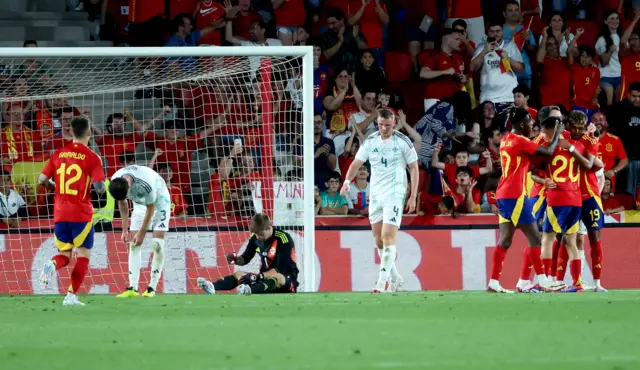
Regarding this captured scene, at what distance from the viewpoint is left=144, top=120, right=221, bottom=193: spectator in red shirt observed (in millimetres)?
14695

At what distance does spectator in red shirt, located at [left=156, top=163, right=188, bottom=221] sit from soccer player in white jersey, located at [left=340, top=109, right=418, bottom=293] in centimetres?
270

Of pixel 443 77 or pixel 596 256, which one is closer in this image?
pixel 596 256

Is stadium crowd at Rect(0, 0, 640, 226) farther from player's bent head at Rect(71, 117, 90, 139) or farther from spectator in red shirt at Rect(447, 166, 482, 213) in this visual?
player's bent head at Rect(71, 117, 90, 139)

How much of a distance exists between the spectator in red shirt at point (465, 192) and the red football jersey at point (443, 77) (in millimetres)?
1999

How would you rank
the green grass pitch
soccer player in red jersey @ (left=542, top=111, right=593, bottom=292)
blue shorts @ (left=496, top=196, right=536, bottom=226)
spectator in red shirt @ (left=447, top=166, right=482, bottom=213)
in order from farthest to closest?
spectator in red shirt @ (left=447, top=166, right=482, bottom=213), soccer player in red jersey @ (left=542, top=111, right=593, bottom=292), blue shorts @ (left=496, top=196, right=536, bottom=226), the green grass pitch

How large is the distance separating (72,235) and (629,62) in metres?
10.4

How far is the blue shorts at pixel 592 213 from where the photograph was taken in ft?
38.7

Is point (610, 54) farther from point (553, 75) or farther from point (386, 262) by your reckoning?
point (386, 262)

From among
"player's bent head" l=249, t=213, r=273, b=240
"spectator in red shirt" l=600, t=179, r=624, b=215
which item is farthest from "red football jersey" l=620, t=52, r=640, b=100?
"player's bent head" l=249, t=213, r=273, b=240

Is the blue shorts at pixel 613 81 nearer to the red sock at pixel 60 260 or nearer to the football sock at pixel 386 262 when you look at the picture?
the football sock at pixel 386 262

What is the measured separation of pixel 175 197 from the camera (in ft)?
47.3

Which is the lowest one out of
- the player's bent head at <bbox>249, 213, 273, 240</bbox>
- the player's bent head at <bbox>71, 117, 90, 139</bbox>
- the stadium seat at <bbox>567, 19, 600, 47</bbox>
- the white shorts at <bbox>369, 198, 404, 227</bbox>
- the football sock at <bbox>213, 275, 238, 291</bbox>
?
Result: the football sock at <bbox>213, 275, 238, 291</bbox>

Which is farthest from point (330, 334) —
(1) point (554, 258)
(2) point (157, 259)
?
(1) point (554, 258)

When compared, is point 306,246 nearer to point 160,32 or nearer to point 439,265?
point 439,265
